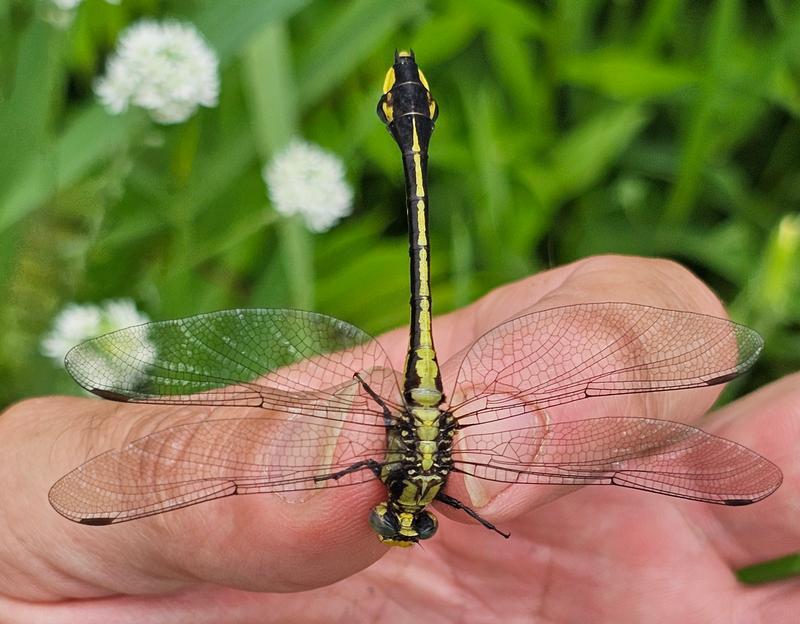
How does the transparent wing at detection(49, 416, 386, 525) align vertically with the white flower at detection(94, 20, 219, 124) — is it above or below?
below

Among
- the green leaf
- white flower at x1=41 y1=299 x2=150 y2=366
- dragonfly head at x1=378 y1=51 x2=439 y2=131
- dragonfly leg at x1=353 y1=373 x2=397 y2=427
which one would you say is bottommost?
dragonfly leg at x1=353 y1=373 x2=397 y2=427

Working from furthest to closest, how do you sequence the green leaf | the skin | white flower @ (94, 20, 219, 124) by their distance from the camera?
1. the green leaf
2. white flower @ (94, 20, 219, 124)
3. the skin

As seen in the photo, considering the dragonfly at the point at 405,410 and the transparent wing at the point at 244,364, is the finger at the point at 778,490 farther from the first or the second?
the transparent wing at the point at 244,364

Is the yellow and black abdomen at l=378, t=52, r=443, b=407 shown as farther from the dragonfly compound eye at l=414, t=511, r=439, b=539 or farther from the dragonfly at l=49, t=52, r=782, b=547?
the dragonfly compound eye at l=414, t=511, r=439, b=539

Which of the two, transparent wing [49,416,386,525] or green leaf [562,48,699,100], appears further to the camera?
green leaf [562,48,699,100]

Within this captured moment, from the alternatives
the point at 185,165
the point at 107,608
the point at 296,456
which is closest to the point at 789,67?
the point at 185,165

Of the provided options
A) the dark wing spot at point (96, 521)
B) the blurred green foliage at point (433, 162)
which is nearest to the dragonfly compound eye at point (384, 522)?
the dark wing spot at point (96, 521)

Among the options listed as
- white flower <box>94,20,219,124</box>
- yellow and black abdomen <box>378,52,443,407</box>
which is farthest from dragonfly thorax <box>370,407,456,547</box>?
white flower <box>94,20,219,124</box>

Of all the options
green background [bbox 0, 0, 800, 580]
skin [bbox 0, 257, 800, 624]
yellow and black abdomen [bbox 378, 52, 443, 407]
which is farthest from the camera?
green background [bbox 0, 0, 800, 580]

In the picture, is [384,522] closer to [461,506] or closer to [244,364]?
[461,506]
